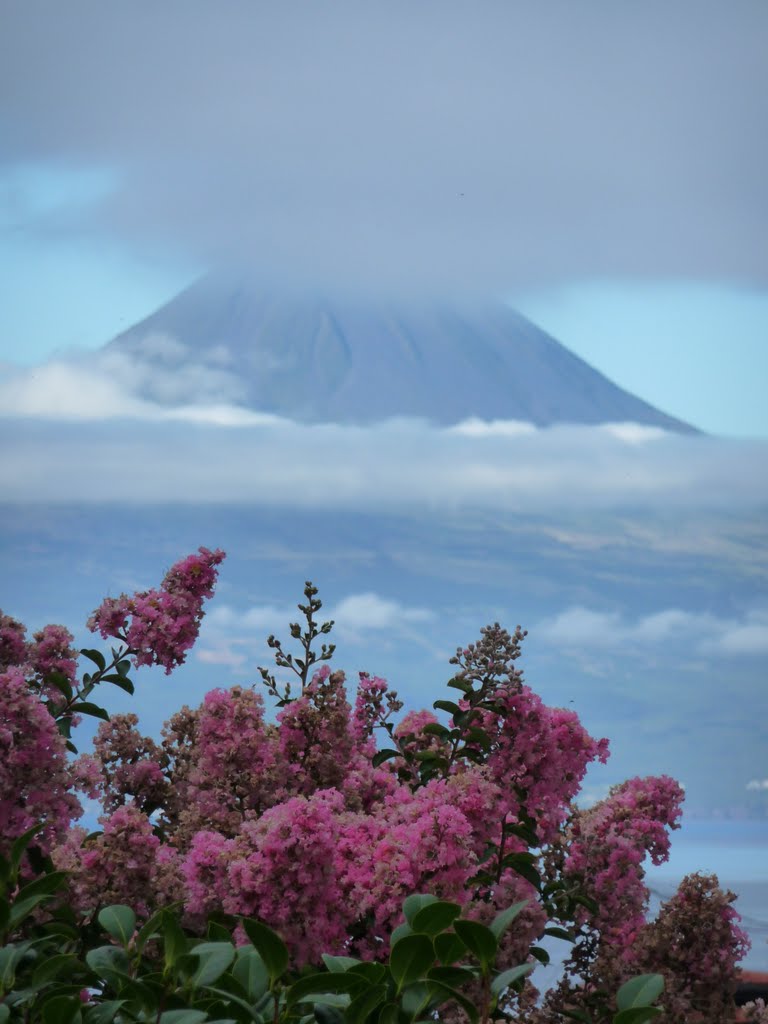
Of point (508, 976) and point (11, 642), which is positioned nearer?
point (508, 976)

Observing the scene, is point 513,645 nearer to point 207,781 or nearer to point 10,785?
point 207,781

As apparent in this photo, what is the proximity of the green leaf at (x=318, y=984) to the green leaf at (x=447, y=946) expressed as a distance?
59 mm

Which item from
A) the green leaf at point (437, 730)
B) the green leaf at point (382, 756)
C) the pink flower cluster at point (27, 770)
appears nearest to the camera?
the pink flower cluster at point (27, 770)

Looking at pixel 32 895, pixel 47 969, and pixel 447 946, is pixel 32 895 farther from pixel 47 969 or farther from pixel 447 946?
pixel 447 946

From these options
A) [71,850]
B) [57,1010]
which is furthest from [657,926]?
[57,1010]

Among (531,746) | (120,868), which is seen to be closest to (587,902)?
(531,746)

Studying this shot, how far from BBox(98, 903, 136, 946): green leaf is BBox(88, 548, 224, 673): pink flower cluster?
2.02 feet

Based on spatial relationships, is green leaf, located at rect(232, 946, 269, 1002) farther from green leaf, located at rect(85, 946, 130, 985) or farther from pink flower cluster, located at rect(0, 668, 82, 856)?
pink flower cluster, located at rect(0, 668, 82, 856)

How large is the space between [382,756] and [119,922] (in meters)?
0.60

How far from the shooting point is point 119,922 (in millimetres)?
965

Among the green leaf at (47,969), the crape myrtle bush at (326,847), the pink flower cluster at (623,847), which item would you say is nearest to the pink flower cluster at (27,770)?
the crape myrtle bush at (326,847)

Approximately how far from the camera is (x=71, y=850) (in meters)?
1.25

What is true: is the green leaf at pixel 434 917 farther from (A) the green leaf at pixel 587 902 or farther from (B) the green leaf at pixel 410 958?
(A) the green leaf at pixel 587 902

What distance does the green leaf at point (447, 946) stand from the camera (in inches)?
33.0
